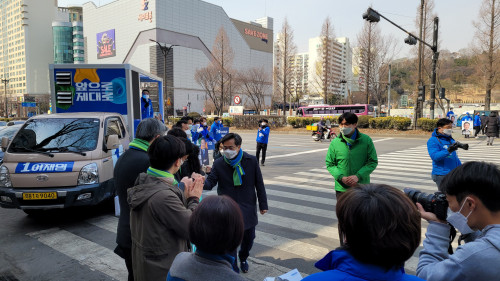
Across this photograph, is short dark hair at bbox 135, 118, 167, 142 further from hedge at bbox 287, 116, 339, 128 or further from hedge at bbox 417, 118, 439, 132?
hedge at bbox 287, 116, 339, 128

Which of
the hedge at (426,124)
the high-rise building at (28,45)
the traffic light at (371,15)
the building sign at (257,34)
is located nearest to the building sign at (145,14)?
the building sign at (257,34)

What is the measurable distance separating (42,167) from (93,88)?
9.50 feet

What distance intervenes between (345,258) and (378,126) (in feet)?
95.8

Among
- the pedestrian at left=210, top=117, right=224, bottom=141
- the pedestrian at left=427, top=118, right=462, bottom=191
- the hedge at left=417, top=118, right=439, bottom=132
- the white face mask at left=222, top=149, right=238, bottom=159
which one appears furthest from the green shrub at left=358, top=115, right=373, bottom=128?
the white face mask at left=222, top=149, right=238, bottom=159

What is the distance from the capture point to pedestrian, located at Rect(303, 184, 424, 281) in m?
1.16

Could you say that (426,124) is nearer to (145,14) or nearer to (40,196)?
(40,196)

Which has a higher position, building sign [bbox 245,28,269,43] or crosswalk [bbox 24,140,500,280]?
building sign [bbox 245,28,269,43]

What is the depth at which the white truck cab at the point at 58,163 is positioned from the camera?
17.3 feet

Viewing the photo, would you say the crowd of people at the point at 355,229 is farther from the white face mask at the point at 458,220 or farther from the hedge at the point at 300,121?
the hedge at the point at 300,121

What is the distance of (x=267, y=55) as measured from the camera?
112875 millimetres

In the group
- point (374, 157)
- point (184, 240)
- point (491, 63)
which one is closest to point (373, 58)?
point (491, 63)

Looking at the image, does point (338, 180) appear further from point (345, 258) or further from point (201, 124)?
point (201, 124)

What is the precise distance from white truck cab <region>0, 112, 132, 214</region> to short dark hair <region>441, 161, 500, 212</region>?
208 inches

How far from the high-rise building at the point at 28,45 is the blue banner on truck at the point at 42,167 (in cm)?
13017
